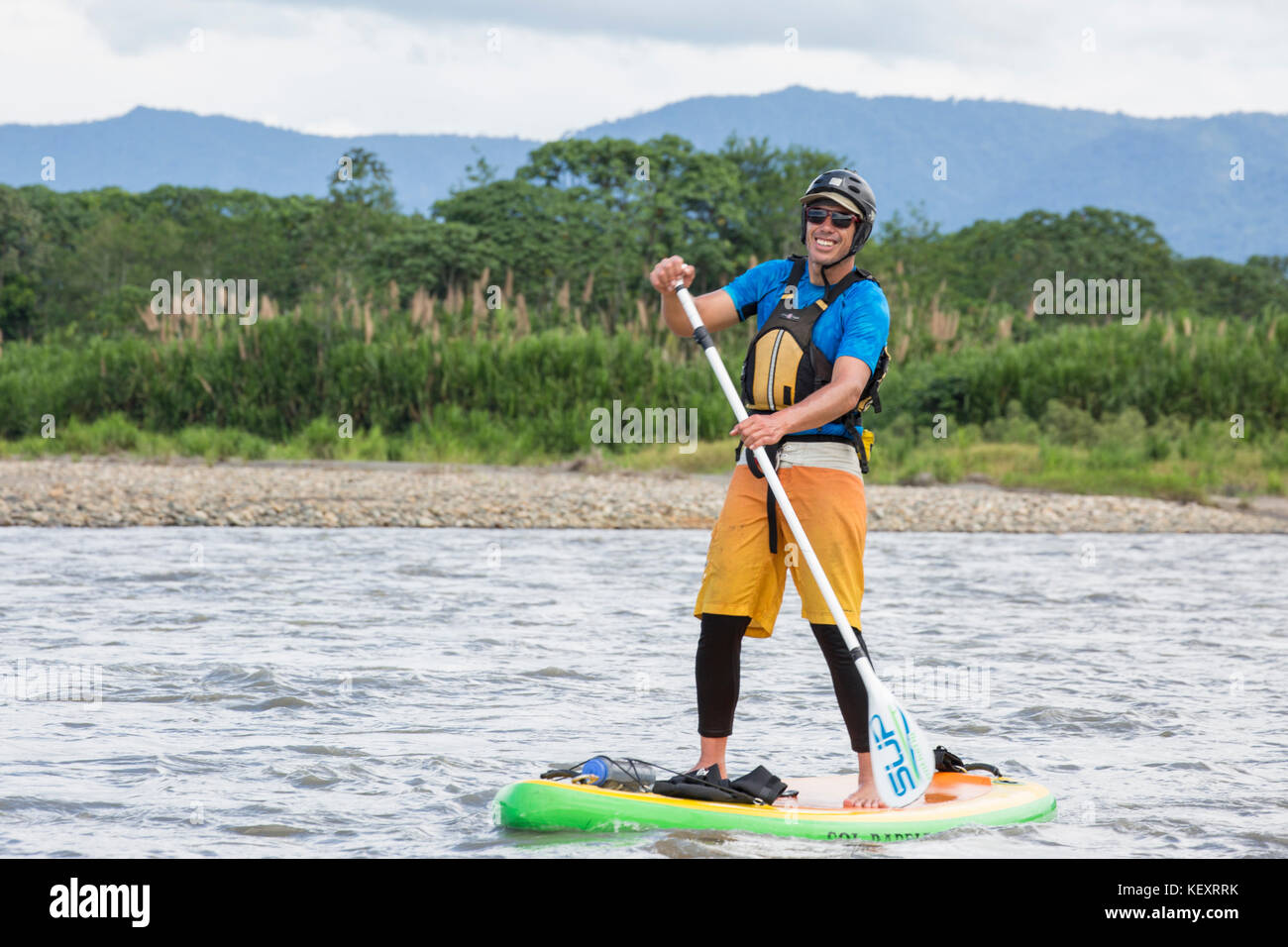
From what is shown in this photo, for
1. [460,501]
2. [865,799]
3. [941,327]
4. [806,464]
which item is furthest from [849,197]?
[941,327]

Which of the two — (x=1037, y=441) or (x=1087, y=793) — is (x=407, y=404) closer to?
(x=1037, y=441)

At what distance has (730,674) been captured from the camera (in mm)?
4445

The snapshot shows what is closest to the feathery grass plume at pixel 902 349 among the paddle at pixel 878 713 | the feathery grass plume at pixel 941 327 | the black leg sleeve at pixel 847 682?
the feathery grass plume at pixel 941 327

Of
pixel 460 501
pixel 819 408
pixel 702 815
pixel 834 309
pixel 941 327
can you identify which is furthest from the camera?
pixel 941 327

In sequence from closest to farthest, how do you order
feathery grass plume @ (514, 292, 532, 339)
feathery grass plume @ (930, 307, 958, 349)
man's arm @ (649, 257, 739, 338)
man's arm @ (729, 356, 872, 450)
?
1. man's arm @ (729, 356, 872, 450)
2. man's arm @ (649, 257, 739, 338)
3. feathery grass plume @ (514, 292, 532, 339)
4. feathery grass plume @ (930, 307, 958, 349)

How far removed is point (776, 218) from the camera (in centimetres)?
3509

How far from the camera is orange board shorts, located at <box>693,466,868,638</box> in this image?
4359 mm

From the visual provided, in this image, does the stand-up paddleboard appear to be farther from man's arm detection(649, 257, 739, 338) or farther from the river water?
man's arm detection(649, 257, 739, 338)

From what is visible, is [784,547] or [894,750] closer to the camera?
[784,547]

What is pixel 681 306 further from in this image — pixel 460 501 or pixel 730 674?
pixel 460 501

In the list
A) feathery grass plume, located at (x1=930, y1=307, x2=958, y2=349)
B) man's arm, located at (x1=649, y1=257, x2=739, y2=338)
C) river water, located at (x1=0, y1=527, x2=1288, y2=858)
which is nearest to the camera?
man's arm, located at (x1=649, y1=257, x2=739, y2=338)

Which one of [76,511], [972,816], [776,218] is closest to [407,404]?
[76,511]

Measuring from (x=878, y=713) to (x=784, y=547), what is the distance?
0.58m

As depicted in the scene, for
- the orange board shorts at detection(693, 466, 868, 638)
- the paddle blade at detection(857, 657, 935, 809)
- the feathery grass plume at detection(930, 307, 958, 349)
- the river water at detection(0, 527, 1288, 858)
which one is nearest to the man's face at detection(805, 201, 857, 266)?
the orange board shorts at detection(693, 466, 868, 638)
